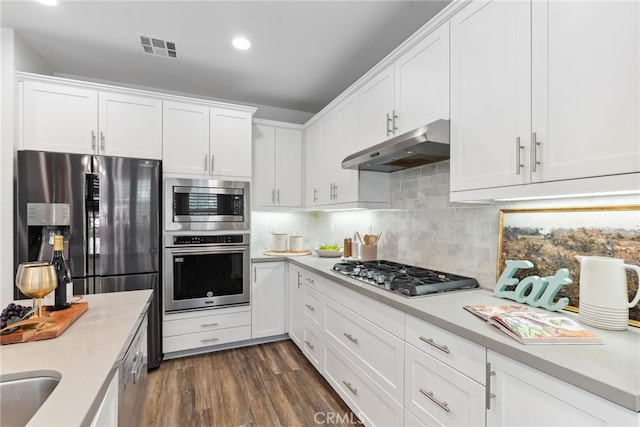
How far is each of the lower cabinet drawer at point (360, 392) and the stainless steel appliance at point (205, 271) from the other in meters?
1.18

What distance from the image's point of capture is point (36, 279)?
108 cm

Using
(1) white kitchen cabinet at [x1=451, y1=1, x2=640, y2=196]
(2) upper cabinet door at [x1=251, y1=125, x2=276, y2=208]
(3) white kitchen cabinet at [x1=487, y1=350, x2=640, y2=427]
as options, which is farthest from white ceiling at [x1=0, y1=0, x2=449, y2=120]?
(3) white kitchen cabinet at [x1=487, y1=350, x2=640, y2=427]

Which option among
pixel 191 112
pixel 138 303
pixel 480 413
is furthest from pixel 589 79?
pixel 191 112

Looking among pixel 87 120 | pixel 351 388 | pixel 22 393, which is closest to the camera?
pixel 22 393

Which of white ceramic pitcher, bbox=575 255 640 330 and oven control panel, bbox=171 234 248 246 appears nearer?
white ceramic pitcher, bbox=575 255 640 330

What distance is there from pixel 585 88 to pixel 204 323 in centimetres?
316

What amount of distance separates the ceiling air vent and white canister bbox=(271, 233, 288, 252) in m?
2.00

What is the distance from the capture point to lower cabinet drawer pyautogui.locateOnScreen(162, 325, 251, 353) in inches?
110

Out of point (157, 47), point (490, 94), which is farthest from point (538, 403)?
point (157, 47)

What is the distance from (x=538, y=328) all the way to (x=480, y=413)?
392 mm

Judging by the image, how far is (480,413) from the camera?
1.13 meters

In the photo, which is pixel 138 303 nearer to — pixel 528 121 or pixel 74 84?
pixel 528 121

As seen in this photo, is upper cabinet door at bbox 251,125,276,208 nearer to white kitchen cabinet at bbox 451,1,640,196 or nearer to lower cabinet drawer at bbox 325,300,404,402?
lower cabinet drawer at bbox 325,300,404,402

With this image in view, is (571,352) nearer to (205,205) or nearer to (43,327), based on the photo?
(43,327)
